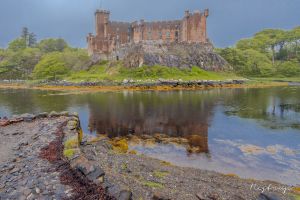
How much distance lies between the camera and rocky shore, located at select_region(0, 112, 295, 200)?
35.2ft

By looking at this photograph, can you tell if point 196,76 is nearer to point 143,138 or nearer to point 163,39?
point 163,39

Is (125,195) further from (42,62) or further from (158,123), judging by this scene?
(42,62)

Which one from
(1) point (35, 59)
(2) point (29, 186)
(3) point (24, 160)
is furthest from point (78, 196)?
(1) point (35, 59)

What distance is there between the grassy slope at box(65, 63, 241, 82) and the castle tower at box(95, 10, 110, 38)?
1706 centimetres

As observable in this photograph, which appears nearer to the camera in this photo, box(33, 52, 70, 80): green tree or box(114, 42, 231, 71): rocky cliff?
box(114, 42, 231, 71): rocky cliff

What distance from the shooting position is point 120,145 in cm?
2264

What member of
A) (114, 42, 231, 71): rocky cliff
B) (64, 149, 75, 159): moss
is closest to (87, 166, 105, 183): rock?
(64, 149, 75, 159): moss

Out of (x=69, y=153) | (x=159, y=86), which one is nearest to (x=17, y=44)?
(x=159, y=86)

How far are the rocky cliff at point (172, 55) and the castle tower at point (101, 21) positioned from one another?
10.9 meters

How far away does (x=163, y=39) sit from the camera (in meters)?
106

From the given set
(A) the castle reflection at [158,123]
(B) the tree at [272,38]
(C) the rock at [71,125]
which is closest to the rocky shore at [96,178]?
(C) the rock at [71,125]

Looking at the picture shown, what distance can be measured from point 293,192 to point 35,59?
434ft

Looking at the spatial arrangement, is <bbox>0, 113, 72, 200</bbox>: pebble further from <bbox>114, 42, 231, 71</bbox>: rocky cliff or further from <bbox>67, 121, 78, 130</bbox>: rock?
<bbox>114, 42, 231, 71</bbox>: rocky cliff

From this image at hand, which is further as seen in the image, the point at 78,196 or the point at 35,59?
the point at 35,59
